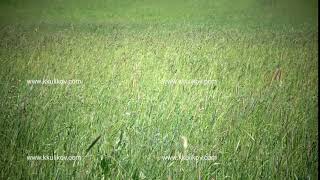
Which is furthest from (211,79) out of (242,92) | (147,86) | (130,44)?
(130,44)

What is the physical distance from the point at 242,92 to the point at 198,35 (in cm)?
46

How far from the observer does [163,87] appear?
239cm

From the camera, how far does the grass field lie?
2.26 m

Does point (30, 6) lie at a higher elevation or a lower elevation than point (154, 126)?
higher

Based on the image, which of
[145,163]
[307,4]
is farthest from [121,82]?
[307,4]

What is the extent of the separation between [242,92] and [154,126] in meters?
0.60

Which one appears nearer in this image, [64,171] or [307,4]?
[64,171]

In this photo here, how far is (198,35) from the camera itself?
8.08ft

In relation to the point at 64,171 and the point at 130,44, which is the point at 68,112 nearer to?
the point at 64,171

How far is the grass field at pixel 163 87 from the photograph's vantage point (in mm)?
2264

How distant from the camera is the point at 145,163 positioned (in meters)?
2.21

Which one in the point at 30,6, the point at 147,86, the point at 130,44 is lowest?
the point at 147,86

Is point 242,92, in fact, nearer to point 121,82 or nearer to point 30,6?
point 121,82

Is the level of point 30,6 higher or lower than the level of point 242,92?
higher
